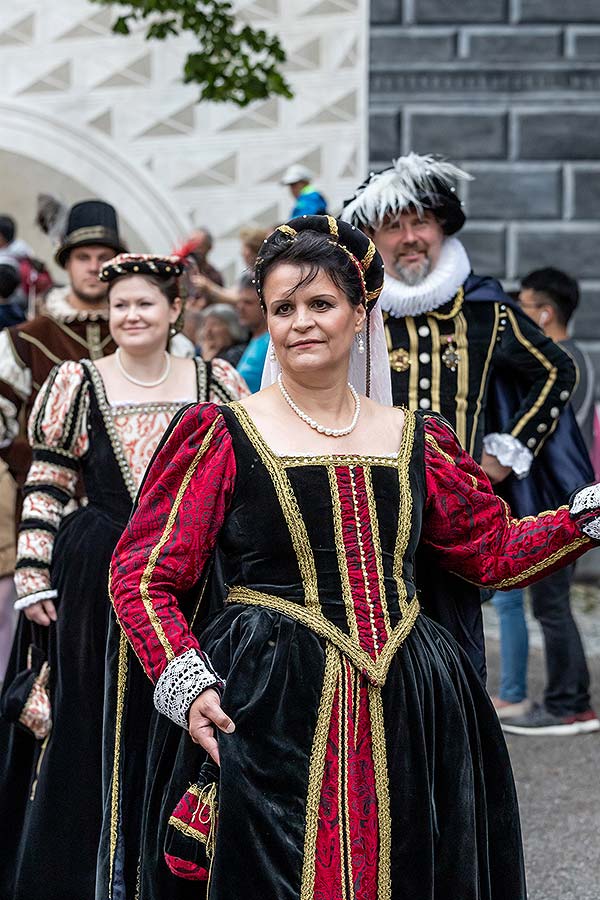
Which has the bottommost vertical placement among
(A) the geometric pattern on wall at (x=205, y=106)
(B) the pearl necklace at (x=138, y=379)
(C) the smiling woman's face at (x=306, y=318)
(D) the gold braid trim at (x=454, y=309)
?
(C) the smiling woman's face at (x=306, y=318)

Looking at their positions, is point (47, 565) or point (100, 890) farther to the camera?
point (47, 565)

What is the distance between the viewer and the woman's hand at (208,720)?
261 cm

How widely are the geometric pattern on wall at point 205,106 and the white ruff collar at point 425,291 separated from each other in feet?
16.8

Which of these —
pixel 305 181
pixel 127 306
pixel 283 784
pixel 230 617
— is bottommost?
pixel 283 784

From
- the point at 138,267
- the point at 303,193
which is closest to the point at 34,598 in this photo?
the point at 138,267

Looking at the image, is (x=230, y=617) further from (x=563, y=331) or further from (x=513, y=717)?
(x=563, y=331)

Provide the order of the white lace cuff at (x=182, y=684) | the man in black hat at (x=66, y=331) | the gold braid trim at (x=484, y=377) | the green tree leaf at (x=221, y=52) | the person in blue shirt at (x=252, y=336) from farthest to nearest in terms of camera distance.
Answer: the green tree leaf at (x=221, y=52), the person in blue shirt at (x=252, y=336), the man in black hat at (x=66, y=331), the gold braid trim at (x=484, y=377), the white lace cuff at (x=182, y=684)

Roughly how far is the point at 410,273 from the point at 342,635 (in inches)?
74.1

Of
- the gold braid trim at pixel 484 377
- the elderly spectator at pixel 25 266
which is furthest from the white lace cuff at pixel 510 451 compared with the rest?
the elderly spectator at pixel 25 266

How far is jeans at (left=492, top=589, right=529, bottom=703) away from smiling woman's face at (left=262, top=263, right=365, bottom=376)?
327cm

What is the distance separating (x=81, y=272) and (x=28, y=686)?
1.57 metres

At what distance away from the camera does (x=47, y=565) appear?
4.01 meters

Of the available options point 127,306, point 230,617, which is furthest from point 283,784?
point 127,306

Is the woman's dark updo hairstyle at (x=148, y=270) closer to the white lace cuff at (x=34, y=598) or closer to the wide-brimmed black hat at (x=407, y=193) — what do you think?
the wide-brimmed black hat at (x=407, y=193)
